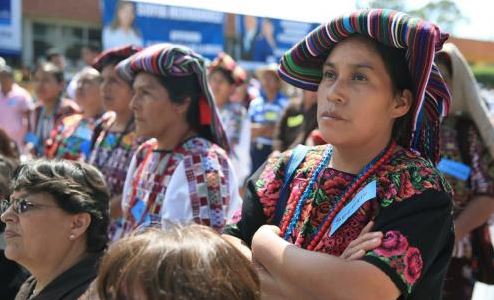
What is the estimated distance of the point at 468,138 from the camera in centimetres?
274

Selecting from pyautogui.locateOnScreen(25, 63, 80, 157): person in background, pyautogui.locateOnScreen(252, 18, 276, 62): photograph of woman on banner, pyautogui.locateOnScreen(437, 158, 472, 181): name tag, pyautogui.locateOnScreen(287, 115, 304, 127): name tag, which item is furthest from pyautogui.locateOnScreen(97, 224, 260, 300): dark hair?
pyautogui.locateOnScreen(252, 18, 276, 62): photograph of woman on banner

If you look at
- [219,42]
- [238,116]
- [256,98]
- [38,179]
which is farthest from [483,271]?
[219,42]

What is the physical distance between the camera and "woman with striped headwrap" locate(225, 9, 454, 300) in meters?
1.41

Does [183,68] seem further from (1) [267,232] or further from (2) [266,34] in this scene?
(2) [266,34]

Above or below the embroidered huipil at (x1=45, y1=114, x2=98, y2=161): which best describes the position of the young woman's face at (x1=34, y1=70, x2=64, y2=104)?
above

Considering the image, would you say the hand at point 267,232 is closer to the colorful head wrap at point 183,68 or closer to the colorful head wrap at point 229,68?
the colorful head wrap at point 183,68

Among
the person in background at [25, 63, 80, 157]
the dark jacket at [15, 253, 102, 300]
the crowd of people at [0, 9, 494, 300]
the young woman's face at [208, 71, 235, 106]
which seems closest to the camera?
the crowd of people at [0, 9, 494, 300]

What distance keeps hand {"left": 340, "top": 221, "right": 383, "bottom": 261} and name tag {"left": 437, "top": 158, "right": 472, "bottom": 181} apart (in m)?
1.42

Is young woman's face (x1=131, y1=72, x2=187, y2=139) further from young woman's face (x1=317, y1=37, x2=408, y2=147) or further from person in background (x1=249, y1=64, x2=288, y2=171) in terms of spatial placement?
person in background (x1=249, y1=64, x2=288, y2=171)

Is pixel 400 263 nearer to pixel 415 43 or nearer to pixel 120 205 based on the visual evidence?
pixel 415 43

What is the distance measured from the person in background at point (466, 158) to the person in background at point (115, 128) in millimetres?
1736

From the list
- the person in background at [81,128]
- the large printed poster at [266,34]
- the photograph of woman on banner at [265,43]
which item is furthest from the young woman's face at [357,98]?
the photograph of woman on banner at [265,43]

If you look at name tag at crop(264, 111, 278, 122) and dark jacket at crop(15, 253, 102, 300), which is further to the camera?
name tag at crop(264, 111, 278, 122)

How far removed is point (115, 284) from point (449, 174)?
205cm
